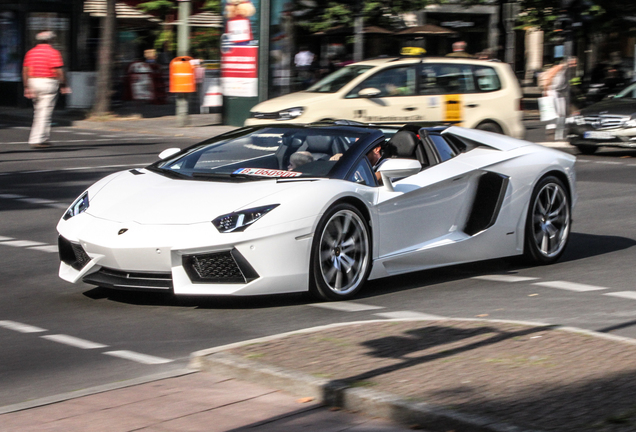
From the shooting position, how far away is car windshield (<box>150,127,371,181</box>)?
726 centimetres

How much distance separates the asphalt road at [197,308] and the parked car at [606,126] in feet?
28.1

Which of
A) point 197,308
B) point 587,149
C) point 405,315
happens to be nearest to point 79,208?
point 197,308

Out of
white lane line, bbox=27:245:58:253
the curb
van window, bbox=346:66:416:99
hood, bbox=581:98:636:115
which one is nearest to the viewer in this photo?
the curb

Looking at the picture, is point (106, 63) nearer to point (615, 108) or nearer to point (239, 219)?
point (615, 108)

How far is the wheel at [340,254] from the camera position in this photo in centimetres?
679

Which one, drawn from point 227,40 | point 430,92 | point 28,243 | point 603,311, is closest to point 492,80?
point 430,92

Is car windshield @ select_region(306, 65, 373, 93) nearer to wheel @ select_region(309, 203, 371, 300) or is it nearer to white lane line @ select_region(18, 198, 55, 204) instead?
white lane line @ select_region(18, 198, 55, 204)

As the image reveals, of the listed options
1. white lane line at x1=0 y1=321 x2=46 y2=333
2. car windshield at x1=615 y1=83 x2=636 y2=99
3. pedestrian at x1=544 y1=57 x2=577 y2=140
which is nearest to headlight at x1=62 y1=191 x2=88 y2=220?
white lane line at x1=0 y1=321 x2=46 y2=333

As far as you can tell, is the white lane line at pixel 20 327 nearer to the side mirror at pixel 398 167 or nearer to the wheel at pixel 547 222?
the side mirror at pixel 398 167

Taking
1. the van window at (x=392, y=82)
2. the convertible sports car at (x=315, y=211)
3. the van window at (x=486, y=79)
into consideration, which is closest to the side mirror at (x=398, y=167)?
the convertible sports car at (x=315, y=211)

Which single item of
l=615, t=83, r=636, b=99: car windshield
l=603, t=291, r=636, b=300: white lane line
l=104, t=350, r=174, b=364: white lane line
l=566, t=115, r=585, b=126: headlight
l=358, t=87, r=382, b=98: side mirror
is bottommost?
l=104, t=350, r=174, b=364: white lane line

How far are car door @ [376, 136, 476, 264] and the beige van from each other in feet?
30.8

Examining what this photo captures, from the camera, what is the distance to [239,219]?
650cm

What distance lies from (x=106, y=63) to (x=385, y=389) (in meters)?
22.1
